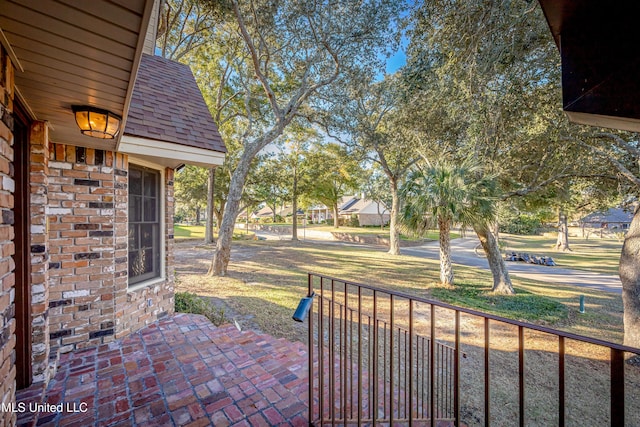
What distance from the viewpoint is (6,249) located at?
1564 millimetres

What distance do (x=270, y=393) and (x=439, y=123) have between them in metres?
8.22

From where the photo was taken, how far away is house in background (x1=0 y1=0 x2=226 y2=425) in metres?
1.39

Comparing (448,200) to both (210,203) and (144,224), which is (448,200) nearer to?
(144,224)

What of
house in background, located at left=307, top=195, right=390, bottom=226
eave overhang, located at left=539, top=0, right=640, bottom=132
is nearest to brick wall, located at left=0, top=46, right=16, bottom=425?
eave overhang, located at left=539, top=0, right=640, bottom=132

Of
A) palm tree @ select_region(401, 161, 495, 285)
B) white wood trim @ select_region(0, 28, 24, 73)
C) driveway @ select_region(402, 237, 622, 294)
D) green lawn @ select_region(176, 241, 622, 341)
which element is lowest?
driveway @ select_region(402, 237, 622, 294)

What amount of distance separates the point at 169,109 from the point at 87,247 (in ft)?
7.53

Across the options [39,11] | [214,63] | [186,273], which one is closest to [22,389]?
[39,11]

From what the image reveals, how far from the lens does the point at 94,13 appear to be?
3.88 ft

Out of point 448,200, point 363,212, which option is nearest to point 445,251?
point 448,200

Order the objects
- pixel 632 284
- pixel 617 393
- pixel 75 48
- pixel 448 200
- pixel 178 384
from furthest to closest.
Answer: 1. pixel 448 200
2. pixel 632 284
3. pixel 178 384
4. pixel 75 48
5. pixel 617 393

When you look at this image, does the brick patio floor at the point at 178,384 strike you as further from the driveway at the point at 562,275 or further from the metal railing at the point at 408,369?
the driveway at the point at 562,275

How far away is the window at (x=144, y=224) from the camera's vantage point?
3.73m

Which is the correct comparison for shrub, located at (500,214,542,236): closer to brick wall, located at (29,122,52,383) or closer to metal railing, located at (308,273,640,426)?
metal railing, located at (308,273,640,426)

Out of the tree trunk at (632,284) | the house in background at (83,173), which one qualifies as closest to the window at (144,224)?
the house in background at (83,173)
